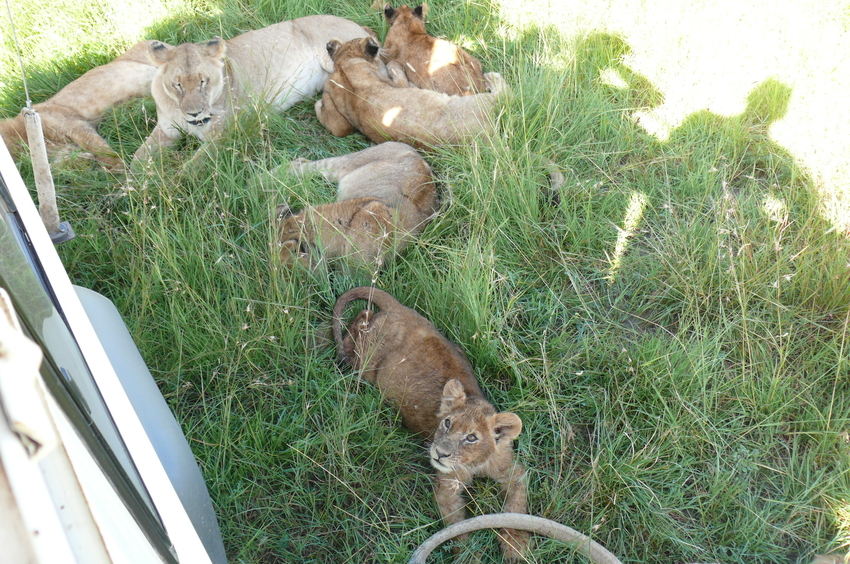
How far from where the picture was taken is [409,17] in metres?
5.89

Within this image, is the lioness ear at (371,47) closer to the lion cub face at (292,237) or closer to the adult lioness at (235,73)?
the adult lioness at (235,73)

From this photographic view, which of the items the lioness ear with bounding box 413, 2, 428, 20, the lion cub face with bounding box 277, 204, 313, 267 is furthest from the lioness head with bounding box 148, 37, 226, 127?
the lioness ear with bounding box 413, 2, 428, 20

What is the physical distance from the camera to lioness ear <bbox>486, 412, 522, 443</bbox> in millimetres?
3303

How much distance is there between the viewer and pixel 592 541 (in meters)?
3.13

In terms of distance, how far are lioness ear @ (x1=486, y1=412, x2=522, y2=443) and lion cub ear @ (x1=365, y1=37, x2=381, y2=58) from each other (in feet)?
10.6

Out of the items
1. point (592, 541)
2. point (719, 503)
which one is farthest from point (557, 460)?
point (719, 503)

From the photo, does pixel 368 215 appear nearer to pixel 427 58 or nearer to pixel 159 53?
pixel 427 58

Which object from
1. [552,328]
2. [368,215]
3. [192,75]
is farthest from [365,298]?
[192,75]

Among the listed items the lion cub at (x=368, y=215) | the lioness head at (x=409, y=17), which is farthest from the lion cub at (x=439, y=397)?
the lioness head at (x=409, y=17)

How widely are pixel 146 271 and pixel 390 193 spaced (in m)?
1.42

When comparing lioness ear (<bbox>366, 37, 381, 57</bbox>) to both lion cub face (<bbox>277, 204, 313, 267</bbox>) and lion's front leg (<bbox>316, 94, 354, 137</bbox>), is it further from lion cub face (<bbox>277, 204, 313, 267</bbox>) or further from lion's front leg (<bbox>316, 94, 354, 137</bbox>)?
lion cub face (<bbox>277, 204, 313, 267</bbox>)

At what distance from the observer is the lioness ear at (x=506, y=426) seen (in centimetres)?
330

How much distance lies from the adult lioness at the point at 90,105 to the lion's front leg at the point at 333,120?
1174 mm

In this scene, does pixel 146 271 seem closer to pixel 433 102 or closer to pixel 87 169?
pixel 87 169
